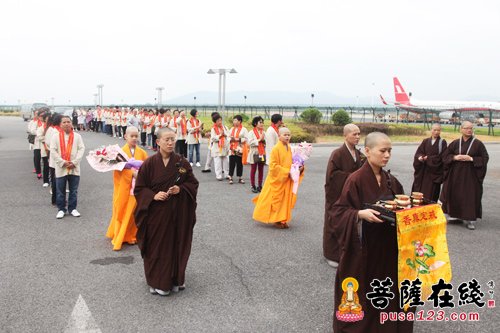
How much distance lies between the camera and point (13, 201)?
31.8 ft

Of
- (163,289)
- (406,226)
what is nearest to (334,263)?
(163,289)

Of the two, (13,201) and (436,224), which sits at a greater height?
(436,224)

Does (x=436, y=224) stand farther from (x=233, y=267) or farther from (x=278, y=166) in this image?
(x=278, y=166)

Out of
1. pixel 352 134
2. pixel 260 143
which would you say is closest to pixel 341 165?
pixel 352 134

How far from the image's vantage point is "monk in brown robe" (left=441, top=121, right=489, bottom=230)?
27.0ft

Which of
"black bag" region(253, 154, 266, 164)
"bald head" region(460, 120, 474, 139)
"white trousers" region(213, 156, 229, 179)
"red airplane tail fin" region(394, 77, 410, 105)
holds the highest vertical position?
"red airplane tail fin" region(394, 77, 410, 105)

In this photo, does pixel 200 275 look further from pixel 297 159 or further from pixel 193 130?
pixel 193 130

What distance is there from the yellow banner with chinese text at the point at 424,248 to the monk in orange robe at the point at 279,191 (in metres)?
4.27

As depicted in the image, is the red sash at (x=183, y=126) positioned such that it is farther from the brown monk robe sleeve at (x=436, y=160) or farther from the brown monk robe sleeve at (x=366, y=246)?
the brown monk robe sleeve at (x=366, y=246)

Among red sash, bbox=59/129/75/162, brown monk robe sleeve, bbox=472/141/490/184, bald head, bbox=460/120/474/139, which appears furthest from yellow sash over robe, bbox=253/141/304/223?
red sash, bbox=59/129/75/162

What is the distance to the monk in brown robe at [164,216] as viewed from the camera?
16.3ft

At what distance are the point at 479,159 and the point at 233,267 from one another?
16.7 ft

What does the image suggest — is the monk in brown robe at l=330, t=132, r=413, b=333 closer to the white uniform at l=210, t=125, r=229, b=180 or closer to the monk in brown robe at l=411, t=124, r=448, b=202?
the monk in brown robe at l=411, t=124, r=448, b=202

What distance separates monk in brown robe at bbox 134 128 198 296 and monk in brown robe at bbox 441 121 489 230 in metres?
5.47
